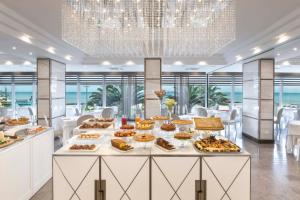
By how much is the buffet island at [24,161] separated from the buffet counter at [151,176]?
0.75 meters

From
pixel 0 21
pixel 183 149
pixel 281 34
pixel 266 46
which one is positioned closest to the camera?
pixel 183 149

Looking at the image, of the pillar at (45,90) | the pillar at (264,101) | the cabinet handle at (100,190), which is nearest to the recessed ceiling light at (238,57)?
the pillar at (264,101)

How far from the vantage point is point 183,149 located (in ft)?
10.6

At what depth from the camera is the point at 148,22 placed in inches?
155

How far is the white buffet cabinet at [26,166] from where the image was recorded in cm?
315

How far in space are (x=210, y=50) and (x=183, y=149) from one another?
104 inches

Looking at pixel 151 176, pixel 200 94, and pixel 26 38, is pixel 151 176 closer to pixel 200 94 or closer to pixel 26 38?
pixel 26 38

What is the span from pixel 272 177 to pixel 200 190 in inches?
100

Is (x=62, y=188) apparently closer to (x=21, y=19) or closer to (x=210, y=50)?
(x=21, y=19)

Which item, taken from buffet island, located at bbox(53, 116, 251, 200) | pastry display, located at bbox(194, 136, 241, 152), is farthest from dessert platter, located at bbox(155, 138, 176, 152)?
pastry display, located at bbox(194, 136, 241, 152)

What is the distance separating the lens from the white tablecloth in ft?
20.7

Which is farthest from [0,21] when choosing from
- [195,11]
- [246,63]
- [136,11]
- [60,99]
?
[246,63]

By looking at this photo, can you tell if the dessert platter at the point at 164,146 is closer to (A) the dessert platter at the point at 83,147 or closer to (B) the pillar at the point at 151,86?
(A) the dessert platter at the point at 83,147

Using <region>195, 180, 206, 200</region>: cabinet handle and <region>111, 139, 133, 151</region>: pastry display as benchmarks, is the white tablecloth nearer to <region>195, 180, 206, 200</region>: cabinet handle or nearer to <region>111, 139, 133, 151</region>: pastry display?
<region>195, 180, 206, 200</region>: cabinet handle
